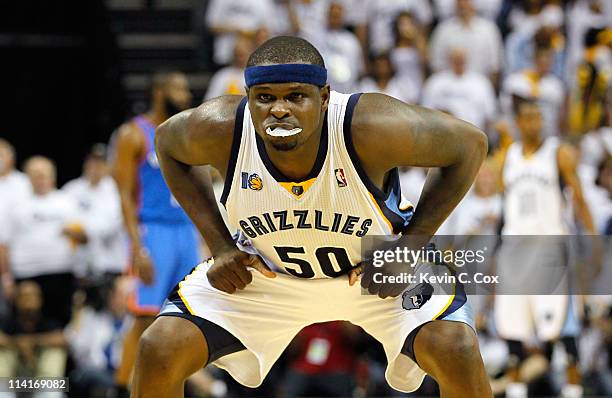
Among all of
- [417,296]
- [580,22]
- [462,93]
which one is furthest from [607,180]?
[417,296]

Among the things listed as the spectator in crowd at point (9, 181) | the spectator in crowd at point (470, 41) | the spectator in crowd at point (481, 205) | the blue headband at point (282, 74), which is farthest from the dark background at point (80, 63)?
the blue headband at point (282, 74)

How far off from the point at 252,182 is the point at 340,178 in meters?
0.38

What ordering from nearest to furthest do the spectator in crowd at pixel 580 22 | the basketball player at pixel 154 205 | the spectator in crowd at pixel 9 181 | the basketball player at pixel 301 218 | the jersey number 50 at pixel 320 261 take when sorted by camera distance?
the basketball player at pixel 301 218
the jersey number 50 at pixel 320 261
the basketball player at pixel 154 205
the spectator in crowd at pixel 9 181
the spectator in crowd at pixel 580 22

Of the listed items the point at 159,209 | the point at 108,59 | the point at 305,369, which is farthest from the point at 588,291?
the point at 108,59

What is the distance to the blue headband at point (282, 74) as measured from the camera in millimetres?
4395

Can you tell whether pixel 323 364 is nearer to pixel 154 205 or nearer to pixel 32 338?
pixel 154 205

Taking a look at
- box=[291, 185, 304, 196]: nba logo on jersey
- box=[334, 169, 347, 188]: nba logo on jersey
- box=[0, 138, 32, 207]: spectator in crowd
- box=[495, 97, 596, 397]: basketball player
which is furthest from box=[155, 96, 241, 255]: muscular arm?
box=[0, 138, 32, 207]: spectator in crowd

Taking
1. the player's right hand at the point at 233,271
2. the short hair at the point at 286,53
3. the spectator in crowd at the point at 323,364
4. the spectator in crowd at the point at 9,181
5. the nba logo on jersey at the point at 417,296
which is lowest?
the spectator in crowd at the point at 323,364

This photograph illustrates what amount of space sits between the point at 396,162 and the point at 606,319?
5234mm

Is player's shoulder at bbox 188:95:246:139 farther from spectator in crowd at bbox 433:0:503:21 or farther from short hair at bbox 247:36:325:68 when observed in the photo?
spectator in crowd at bbox 433:0:503:21

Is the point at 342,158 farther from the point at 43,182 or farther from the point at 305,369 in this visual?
the point at 43,182

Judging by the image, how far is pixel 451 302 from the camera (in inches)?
187

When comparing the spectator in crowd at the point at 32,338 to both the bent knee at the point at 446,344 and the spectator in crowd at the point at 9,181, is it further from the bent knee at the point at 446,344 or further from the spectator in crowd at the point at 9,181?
the bent knee at the point at 446,344

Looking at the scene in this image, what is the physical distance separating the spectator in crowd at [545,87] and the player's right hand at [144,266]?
4.77 meters
